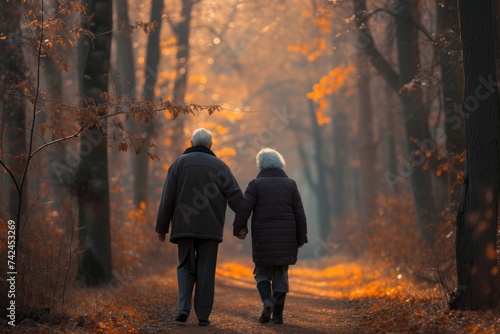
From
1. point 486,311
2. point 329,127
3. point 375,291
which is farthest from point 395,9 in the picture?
point 329,127

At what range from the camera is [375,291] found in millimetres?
13266

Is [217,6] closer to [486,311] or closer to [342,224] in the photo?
[342,224]

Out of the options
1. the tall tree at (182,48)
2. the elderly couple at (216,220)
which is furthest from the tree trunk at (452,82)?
the tall tree at (182,48)

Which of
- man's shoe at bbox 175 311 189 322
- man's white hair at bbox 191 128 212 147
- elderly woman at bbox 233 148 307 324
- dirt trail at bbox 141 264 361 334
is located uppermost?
man's white hair at bbox 191 128 212 147

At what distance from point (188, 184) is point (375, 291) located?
558cm

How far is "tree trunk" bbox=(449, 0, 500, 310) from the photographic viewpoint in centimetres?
819

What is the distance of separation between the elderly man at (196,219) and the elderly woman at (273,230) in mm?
306

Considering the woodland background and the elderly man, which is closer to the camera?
the woodland background

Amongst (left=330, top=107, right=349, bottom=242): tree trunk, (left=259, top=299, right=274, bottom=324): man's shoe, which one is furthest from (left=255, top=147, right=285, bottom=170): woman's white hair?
(left=330, top=107, right=349, bottom=242): tree trunk

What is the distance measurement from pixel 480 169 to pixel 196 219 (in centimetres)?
330

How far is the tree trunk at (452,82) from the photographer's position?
11602 mm

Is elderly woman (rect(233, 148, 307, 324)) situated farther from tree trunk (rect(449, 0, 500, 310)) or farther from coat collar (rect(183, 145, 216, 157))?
tree trunk (rect(449, 0, 500, 310))

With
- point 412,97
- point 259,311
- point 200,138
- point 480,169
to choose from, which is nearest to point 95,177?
point 259,311

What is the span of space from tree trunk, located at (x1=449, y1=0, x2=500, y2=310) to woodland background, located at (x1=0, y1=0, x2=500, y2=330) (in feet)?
0.05
